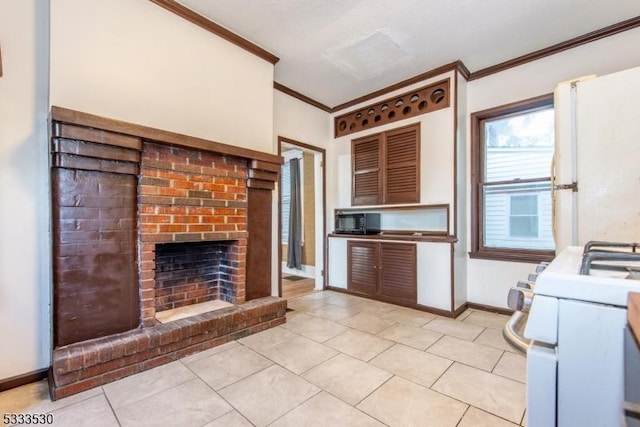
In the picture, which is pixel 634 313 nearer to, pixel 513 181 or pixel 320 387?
pixel 320 387

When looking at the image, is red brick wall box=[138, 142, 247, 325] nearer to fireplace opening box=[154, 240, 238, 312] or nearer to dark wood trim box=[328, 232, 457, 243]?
fireplace opening box=[154, 240, 238, 312]

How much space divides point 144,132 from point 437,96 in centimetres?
298

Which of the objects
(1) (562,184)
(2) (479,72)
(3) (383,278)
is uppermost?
(2) (479,72)

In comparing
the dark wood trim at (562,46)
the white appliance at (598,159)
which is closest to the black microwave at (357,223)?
the dark wood trim at (562,46)

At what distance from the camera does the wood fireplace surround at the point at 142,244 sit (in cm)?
176

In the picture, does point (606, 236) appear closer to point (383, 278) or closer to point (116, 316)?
point (383, 278)

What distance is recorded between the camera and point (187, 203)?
229cm

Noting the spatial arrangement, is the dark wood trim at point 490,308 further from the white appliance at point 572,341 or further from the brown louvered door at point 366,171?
the white appliance at point 572,341

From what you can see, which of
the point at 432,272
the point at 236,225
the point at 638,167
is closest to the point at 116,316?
the point at 236,225

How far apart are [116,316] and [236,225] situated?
108cm

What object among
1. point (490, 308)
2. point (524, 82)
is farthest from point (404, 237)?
point (524, 82)

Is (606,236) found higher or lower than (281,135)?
lower

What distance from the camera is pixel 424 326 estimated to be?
2.82 metres

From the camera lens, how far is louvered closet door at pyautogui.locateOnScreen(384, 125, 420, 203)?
3.49 meters
